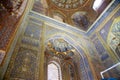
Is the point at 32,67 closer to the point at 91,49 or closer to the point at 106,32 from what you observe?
the point at 91,49

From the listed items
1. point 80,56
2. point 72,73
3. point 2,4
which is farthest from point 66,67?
point 2,4

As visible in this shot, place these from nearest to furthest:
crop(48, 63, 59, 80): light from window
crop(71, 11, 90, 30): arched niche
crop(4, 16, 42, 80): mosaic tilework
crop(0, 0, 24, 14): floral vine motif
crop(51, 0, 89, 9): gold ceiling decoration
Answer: crop(4, 16, 42, 80): mosaic tilework, crop(0, 0, 24, 14): floral vine motif, crop(48, 63, 59, 80): light from window, crop(71, 11, 90, 30): arched niche, crop(51, 0, 89, 9): gold ceiling decoration

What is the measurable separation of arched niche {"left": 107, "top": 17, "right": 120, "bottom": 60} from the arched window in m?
3.17

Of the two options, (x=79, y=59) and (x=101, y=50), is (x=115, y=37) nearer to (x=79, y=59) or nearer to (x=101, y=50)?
(x=101, y=50)

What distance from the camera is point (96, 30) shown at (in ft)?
25.1

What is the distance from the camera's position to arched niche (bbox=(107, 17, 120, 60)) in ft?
20.6

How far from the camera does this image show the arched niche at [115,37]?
20.6ft

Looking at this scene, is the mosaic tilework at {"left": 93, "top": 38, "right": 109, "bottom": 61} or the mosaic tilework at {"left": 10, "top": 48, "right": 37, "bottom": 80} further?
the mosaic tilework at {"left": 93, "top": 38, "right": 109, "bottom": 61}

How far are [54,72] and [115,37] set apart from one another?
378 centimetres

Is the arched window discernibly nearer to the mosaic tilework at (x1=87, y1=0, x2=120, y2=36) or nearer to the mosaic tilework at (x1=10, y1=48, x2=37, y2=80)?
the mosaic tilework at (x1=10, y1=48, x2=37, y2=80)

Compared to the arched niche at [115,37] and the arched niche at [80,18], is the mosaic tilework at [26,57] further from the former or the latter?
the arched niche at [80,18]

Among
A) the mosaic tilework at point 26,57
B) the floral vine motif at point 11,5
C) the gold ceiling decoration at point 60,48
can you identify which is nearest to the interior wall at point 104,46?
the gold ceiling decoration at point 60,48

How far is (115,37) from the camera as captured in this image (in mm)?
6445

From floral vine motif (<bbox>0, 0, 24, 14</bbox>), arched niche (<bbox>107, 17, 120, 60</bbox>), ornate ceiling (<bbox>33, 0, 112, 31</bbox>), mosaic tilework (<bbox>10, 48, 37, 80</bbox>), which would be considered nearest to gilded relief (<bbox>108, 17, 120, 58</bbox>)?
arched niche (<bbox>107, 17, 120, 60</bbox>)
